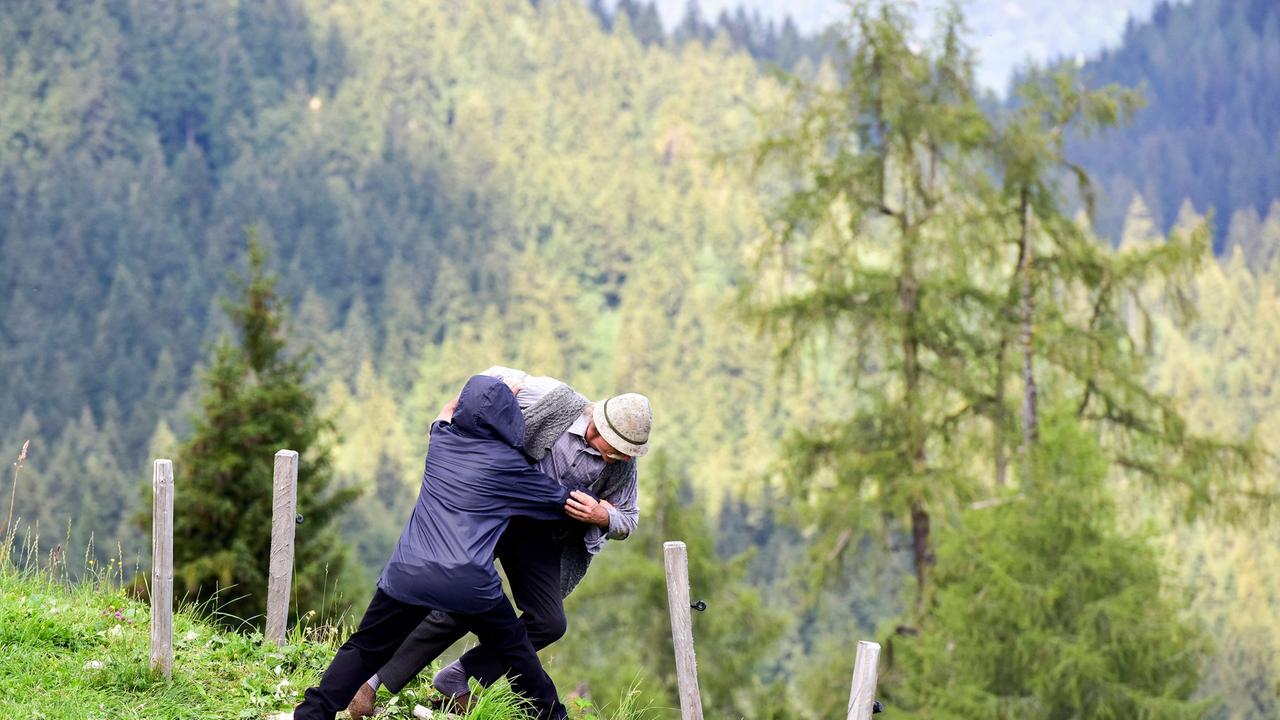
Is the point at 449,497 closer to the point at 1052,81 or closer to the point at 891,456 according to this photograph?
the point at 891,456

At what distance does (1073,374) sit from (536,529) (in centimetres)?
1209

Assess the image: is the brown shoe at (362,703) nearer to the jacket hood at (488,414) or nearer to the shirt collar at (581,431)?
the jacket hood at (488,414)

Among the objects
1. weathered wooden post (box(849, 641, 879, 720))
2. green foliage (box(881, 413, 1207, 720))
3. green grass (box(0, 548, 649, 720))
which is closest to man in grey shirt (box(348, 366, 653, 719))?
green grass (box(0, 548, 649, 720))

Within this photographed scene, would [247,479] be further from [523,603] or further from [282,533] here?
[523,603]

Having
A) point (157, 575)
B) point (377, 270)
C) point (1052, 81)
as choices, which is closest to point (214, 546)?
point (157, 575)

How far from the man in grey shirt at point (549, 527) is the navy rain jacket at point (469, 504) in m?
0.18

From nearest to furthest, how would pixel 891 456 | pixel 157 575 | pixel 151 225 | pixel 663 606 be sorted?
pixel 157 575 < pixel 891 456 < pixel 663 606 < pixel 151 225

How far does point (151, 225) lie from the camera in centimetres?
18025

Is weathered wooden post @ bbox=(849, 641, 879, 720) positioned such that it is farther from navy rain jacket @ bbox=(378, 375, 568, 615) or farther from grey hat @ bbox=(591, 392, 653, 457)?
navy rain jacket @ bbox=(378, 375, 568, 615)

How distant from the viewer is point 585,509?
520 cm

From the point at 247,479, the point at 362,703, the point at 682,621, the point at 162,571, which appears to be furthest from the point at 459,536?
the point at 247,479

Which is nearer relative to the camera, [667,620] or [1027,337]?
[1027,337]

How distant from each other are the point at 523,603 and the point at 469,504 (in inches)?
26.9

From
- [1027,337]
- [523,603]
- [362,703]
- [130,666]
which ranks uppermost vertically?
[1027,337]
